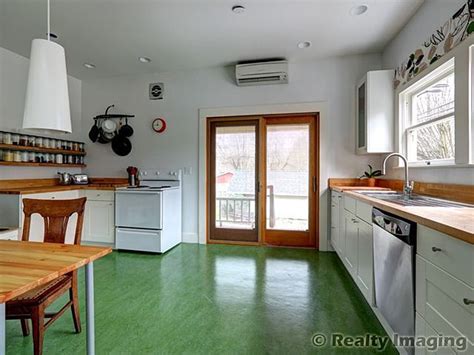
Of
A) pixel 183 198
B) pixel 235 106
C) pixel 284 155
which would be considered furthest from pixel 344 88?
pixel 183 198

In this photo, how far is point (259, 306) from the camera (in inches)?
88.1

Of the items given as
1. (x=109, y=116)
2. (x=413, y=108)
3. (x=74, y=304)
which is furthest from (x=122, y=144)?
(x=413, y=108)

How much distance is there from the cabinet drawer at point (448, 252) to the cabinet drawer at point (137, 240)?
3.06m

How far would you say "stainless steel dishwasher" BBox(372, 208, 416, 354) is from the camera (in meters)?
1.40

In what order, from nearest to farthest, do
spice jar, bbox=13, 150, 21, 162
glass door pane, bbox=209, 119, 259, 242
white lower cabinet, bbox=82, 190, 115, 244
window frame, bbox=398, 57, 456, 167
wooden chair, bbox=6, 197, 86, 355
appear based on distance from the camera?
wooden chair, bbox=6, 197, 86, 355 < window frame, bbox=398, 57, 456, 167 < spice jar, bbox=13, 150, 21, 162 < white lower cabinet, bbox=82, 190, 115, 244 < glass door pane, bbox=209, 119, 259, 242

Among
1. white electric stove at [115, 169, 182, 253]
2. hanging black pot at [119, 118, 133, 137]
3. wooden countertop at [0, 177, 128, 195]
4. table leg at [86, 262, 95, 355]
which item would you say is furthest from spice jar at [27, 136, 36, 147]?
table leg at [86, 262, 95, 355]

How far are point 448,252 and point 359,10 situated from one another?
2499mm

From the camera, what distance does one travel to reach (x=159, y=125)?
13.9 feet

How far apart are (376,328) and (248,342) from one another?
0.95 metres

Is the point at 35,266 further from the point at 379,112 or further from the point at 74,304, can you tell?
the point at 379,112

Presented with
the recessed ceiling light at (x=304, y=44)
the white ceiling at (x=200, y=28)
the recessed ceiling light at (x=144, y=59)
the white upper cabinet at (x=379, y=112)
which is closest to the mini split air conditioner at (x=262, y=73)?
the white ceiling at (x=200, y=28)

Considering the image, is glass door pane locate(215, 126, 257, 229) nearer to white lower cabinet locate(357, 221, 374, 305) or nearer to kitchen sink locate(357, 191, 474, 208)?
white lower cabinet locate(357, 221, 374, 305)

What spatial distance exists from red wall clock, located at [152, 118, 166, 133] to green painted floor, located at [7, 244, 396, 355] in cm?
201

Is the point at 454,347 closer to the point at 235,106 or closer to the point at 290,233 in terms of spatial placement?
the point at 290,233
